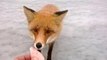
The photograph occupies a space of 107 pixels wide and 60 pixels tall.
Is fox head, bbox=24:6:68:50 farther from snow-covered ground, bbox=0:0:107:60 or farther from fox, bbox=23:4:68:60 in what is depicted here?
snow-covered ground, bbox=0:0:107:60

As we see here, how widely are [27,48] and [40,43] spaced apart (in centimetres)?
49

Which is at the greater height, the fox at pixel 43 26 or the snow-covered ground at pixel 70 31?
the fox at pixel 43 26

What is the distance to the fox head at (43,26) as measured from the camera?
127cm

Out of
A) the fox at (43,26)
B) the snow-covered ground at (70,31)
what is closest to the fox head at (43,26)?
the fox at (43,26)

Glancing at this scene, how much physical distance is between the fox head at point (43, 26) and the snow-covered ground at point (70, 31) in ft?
1.14

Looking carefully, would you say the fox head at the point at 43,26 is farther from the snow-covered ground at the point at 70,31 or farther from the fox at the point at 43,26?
the snow-covered ground at the point at 70,31

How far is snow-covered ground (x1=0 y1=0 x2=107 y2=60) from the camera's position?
1.67 metres

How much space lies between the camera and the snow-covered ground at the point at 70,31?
1671 mm

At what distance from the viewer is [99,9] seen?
8.16 feet

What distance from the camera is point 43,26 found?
50.8 inches

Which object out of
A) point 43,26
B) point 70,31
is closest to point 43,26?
point 43,26

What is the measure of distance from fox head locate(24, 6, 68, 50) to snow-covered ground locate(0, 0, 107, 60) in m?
0.35

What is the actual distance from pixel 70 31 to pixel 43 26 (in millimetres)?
747

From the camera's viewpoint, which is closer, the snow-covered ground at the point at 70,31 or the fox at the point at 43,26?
the fox at the point at 43,26
